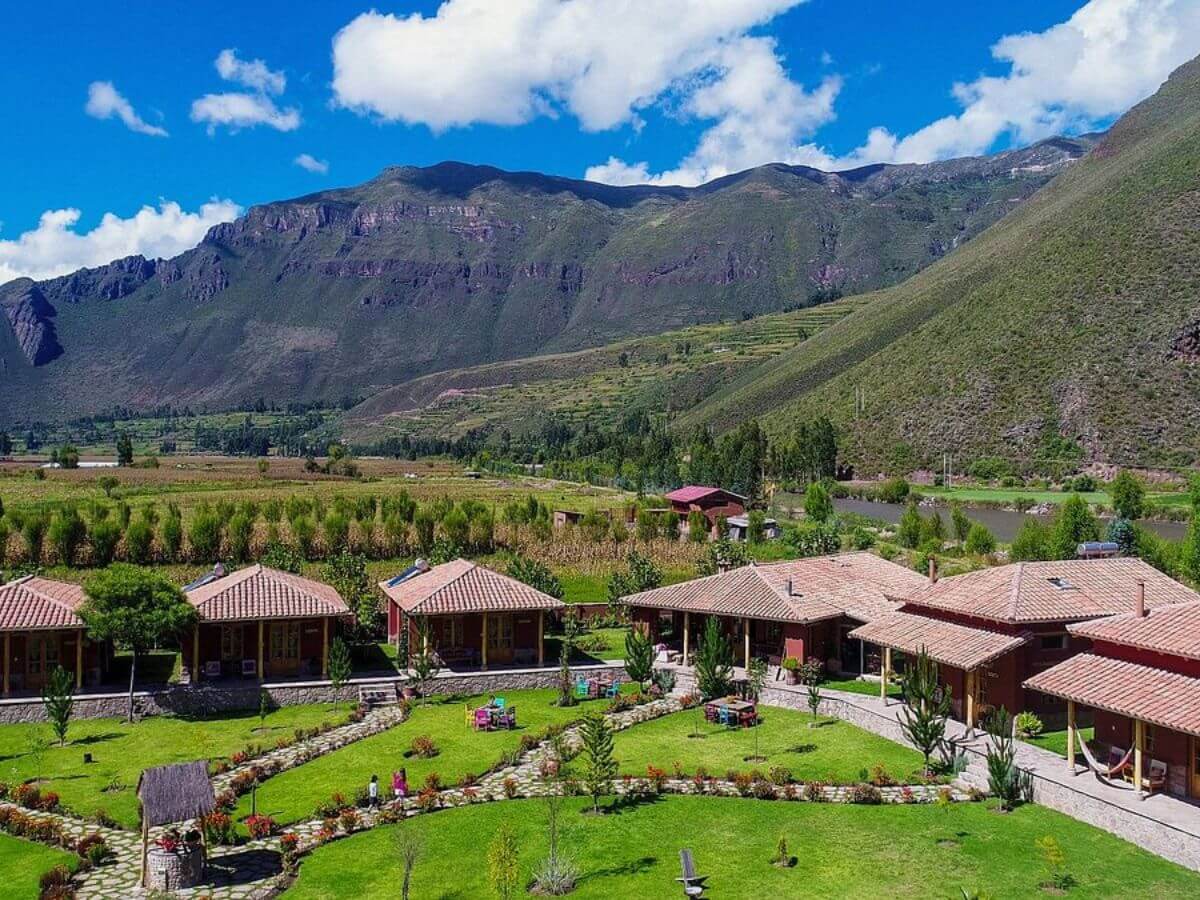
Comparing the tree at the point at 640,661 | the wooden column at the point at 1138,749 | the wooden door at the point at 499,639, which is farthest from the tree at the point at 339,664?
the wooden column at the point at 1138,749

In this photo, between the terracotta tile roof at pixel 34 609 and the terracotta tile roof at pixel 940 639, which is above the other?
the terracotta tile roof at pixel 34 609

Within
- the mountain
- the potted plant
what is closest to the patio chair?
the potted plant

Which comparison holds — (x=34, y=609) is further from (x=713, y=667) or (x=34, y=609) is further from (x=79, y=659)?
(x=713, y=667)

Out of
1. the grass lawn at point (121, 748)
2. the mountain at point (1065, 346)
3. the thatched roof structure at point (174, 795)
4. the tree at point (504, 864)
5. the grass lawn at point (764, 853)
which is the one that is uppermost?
→ the mountain at point (1065, 346)

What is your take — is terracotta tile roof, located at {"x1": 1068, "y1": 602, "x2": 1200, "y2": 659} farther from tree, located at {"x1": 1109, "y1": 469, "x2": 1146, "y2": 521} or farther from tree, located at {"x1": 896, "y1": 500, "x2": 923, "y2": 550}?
tree, located at {"x1": 1109, "y1": 469, "x2": 1146, "y2": 521}

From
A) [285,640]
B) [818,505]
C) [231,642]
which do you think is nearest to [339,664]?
[285,640]

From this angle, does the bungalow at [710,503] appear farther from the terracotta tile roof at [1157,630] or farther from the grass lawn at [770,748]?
the terracotta tile roof at [1157,630]
